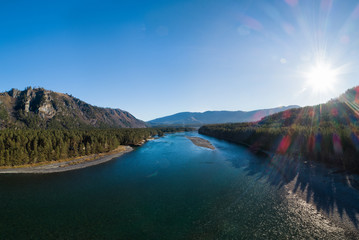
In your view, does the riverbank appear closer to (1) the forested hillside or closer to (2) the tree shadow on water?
(2) the tree shadow on water

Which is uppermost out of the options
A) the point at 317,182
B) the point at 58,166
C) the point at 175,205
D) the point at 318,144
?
the point at 58,166

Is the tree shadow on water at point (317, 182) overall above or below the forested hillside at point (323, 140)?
below

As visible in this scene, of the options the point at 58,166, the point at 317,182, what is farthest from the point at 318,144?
the point at 58,166

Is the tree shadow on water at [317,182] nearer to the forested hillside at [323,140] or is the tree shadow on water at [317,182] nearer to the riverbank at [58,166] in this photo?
the forested hillside at [323,140]


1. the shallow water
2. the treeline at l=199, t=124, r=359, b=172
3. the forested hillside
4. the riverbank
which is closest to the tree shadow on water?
the shallow water

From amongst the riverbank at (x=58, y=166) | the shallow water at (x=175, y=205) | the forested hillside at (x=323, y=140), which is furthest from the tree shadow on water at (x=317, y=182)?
the riverbank at (x=58, y=166)

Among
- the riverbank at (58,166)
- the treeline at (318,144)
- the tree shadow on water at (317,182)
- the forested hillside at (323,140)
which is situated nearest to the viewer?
the tree shadow on water at (317,182)

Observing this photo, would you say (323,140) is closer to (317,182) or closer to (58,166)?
(317,182)
